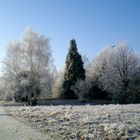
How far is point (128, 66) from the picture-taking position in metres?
52.4

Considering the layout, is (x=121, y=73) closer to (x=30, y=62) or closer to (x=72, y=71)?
(x=72, y=71)

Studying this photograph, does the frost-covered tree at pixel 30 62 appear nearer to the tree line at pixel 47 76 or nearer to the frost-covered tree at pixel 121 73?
the tree line at pixel 47 76

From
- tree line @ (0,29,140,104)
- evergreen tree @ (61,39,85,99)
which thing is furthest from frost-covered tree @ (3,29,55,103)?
evergreen tree @ (61,39,85,99)

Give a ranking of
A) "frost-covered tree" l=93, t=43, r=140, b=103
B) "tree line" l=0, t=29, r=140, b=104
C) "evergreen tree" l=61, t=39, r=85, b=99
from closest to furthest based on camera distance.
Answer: "tree line" l=0, t=29, r=140, b=104, "frost-covered tree" l=93, t=43, r=140, b=103, "evergreen tree" l=61, t=39, r=85, b=99

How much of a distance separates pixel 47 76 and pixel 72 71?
531 inches

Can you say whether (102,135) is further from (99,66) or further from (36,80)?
(99,66)

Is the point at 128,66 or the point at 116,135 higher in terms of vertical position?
the point at 128,66

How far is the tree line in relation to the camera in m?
46.8

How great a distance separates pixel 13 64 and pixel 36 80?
4649 mm

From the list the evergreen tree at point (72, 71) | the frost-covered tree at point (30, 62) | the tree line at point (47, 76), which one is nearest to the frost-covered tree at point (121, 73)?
the tree line at point (47, 76)

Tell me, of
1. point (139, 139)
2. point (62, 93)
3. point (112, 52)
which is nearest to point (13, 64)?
point (62, 93)

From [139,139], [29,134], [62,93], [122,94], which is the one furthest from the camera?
[62,93]

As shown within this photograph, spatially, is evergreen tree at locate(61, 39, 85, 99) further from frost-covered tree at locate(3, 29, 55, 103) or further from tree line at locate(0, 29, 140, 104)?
frost-covered tree at locate(3, 29, 55, 103)

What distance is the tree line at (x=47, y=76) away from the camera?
154 feet
